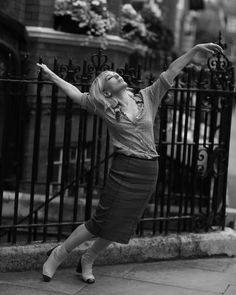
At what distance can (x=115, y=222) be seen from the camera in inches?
191

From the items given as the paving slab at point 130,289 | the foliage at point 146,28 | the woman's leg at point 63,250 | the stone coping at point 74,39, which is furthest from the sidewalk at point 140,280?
the foliage at point 146,28

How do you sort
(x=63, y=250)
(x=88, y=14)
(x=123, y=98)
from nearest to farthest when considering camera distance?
(x=123, y=98) → (x=63, y=250) → (x=88, y=14)

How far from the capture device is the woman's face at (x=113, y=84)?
4.71 metres

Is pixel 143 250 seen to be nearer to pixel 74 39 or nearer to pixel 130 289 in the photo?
pixel 130 289

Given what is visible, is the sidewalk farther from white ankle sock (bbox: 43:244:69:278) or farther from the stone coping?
the stone coping

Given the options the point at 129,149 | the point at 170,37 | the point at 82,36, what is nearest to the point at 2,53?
the point at 82,36

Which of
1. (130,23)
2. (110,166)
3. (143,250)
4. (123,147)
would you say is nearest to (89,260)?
(143,250)

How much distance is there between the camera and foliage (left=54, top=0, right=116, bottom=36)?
7852 mm

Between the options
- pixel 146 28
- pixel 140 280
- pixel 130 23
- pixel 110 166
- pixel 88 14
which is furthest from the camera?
pixel 146 28

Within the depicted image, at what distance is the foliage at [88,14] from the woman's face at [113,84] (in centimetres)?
322

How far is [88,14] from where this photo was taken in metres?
7.91

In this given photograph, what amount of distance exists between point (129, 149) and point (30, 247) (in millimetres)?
1265

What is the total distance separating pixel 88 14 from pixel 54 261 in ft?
12.3

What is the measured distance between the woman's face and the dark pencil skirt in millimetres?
488
